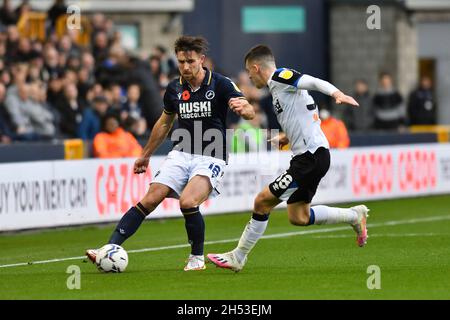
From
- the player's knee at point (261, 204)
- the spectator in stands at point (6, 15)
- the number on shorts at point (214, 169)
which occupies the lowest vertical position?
the player's knee at point (261, 204)

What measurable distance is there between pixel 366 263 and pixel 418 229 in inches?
183

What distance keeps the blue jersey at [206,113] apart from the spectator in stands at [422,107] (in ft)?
62.1

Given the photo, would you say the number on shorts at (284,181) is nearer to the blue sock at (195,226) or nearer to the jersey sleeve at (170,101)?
the blue sock at (195,226)

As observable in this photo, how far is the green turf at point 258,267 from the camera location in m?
11.1

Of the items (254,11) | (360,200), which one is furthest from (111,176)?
(254,11)

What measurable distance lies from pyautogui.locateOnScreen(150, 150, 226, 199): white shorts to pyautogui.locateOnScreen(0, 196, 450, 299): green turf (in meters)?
0.86

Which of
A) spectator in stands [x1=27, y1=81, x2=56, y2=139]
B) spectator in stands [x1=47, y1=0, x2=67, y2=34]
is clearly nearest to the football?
spectator in stands [x1=27, y1=81, x2=56, y2=139]

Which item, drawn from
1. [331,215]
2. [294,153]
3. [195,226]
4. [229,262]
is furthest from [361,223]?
[195,226]

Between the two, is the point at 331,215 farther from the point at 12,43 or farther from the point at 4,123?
the point at 12,43

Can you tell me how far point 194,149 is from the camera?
508 inches

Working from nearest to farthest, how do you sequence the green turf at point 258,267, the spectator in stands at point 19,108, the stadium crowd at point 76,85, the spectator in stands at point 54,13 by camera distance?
the green turf at point 258,267 → the spectator in stands at point 19,108 → the stadium crowd at point 76,85 → the spectator in stands at point 54,13

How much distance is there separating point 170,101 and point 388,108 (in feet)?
52.6

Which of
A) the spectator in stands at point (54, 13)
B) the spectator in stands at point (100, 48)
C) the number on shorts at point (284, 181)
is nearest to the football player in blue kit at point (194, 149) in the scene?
the number on shorts at point (284, 181)
